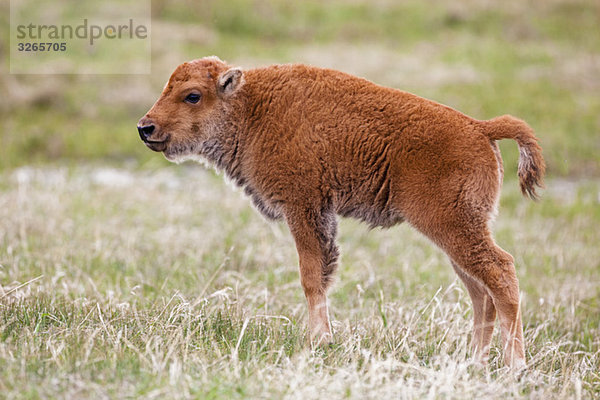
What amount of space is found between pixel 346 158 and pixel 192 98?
1212mm

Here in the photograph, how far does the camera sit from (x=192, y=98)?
5.12m

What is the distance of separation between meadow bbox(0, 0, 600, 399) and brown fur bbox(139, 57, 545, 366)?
0.54 meters

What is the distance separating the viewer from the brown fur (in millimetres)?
4570

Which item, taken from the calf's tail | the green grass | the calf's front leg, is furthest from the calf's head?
the green grass

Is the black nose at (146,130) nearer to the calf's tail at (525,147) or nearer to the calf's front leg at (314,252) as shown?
the calf's front leg at (314,252)

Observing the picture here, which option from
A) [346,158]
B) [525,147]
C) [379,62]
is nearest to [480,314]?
[525,147]

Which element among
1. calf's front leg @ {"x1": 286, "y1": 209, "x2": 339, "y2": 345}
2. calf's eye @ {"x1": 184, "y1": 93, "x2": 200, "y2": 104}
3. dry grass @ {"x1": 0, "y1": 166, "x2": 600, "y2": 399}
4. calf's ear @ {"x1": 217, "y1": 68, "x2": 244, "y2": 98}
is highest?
calf's ear @ {"x1": 217, "y1": 68, "x2": 244, "y2": 98}

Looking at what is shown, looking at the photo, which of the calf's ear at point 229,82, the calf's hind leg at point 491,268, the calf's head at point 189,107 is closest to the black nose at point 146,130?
the calf's head at point 189,107

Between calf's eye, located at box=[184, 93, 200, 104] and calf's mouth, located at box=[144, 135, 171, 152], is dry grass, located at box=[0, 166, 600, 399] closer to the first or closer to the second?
calf's mouth, located at box=[144, 135, 171, 152]

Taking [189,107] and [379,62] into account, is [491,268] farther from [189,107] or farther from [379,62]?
[379,62]

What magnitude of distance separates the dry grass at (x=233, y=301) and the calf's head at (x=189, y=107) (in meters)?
1.10

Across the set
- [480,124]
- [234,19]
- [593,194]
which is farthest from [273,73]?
[234,19]

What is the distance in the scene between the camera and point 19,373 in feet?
11.4

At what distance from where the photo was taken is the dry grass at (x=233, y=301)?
3.66m
